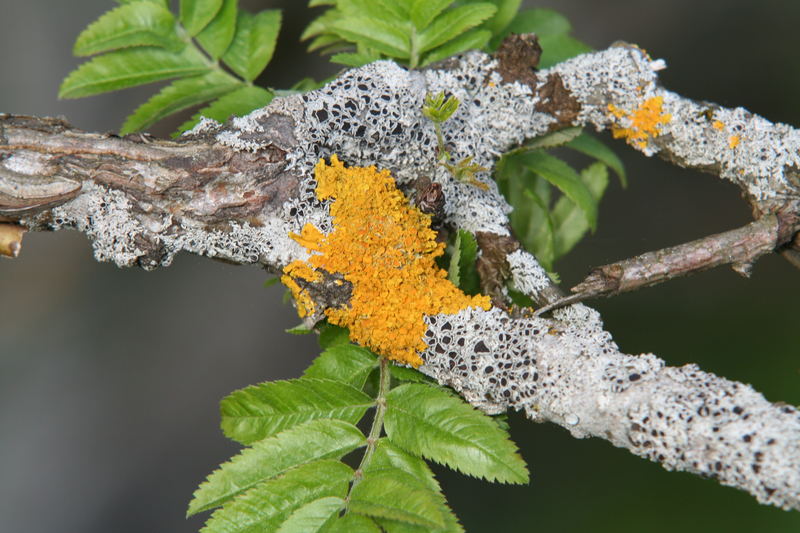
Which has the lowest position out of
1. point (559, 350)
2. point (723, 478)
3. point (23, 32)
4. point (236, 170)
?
point (723, 478)

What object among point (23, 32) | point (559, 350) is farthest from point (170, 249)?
point (23, 32)

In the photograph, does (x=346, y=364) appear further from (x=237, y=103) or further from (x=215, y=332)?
(x=215, y=332)

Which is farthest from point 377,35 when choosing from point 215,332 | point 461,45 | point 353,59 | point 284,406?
point 215,332

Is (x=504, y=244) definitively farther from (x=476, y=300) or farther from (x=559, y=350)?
(x=559, y=350)

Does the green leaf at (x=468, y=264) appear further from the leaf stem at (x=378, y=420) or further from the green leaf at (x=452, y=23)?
the green leaf at (x=452, y=23)

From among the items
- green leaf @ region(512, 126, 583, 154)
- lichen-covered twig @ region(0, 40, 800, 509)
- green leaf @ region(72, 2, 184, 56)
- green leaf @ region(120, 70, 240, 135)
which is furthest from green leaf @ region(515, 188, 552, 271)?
green leaf @ region(72, 2, 184, 56)

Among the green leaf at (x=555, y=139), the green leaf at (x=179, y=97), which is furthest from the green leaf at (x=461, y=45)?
the green leaf at (x=179, y=97)
